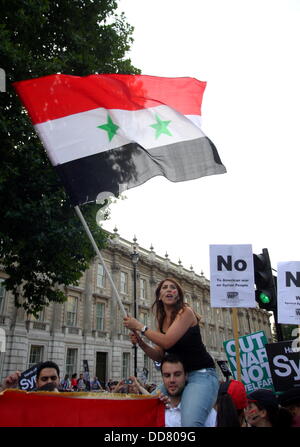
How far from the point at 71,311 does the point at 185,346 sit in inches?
1033

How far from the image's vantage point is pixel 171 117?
493 cm

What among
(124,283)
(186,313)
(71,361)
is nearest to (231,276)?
(186,313)

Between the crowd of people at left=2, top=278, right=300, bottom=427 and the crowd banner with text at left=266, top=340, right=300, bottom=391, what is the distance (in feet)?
9.26

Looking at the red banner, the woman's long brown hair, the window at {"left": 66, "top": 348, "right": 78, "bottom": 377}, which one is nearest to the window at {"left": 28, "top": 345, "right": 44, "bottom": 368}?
the window at {"left": 66, "top": 348, "right": 78, "bottom": 377}

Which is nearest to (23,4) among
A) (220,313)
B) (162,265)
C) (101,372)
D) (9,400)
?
(9,400)

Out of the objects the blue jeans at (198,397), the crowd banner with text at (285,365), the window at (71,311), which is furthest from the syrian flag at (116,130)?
the window at (71,311)

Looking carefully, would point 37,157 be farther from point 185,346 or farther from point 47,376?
point 185,346

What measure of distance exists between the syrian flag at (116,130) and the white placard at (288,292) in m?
3.84

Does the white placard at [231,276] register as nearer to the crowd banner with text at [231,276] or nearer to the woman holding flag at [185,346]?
the crowd banner with text at [231,276]

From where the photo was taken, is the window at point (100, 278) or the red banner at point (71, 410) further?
the window at point (100, 278)

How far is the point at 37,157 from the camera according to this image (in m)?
8.73

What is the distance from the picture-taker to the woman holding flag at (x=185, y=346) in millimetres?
2787

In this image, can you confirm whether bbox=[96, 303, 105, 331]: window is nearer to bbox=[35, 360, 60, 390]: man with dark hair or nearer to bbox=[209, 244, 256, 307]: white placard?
bbox=[209, 244, 256, 307]: white placard

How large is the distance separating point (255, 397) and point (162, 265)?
3761cm
